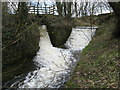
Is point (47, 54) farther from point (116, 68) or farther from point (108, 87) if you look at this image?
point (108, 87)

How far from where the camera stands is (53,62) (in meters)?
8.41

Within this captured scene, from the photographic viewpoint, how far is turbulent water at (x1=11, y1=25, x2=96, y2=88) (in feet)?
23.3

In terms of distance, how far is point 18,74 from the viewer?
27.3 ft

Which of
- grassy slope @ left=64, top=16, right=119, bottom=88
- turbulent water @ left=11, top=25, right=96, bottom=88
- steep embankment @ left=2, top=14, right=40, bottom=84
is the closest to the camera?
grassy slope @ left=64, top=16, right=119, bottom=88

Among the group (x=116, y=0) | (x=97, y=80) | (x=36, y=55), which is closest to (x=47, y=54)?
(x=36, y=55)

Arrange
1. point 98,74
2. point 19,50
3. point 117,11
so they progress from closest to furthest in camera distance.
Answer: point 98,74, point 117,11, point 19,50

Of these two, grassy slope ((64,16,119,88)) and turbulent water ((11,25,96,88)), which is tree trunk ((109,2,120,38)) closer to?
turbulent water ((11,25,96,88))

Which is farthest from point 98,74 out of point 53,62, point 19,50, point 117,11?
point 19,50

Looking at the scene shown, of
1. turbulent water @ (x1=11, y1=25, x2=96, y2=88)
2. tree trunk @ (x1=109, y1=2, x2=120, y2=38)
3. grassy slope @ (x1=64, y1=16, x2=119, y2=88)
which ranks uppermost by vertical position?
tree trunk @ (x1=109, y1=2, x2=120, y2=38)

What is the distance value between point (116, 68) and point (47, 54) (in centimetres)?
634

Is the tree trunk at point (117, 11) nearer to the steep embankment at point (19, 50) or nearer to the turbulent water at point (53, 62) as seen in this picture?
the turbulent water at point (53, 62)

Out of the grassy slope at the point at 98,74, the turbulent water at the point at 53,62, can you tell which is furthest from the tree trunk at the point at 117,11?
the grassy slope at the point at 98,74

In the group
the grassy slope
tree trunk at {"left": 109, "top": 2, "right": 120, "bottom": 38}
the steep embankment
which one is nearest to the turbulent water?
the steep embankment

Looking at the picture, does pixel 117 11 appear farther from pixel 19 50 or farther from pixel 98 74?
pixel 19 50
